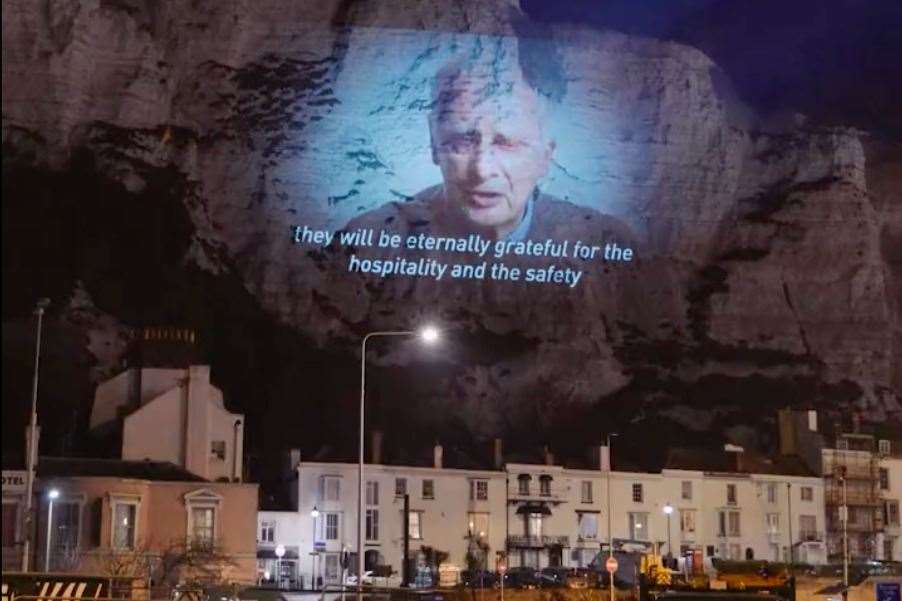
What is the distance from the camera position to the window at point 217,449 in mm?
28219

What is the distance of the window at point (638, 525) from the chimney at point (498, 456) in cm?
336

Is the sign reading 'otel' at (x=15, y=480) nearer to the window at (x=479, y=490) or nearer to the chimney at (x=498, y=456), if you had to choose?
the window at (x=479, y=490)

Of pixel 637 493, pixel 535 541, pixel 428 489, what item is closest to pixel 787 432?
pixel 637 493

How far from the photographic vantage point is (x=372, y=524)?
30000 millimetres

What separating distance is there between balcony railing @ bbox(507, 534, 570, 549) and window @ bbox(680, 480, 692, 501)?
334 cm

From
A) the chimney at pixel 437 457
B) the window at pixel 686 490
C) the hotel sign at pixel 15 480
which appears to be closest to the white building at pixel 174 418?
the hotel sign at pixel 15 480

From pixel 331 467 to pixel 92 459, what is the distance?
5.36 meters

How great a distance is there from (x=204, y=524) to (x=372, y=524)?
15.0 ft

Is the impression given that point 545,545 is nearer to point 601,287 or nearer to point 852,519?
point 601,287

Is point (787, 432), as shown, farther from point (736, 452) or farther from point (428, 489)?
point (428, 489)

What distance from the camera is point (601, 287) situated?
104 feet

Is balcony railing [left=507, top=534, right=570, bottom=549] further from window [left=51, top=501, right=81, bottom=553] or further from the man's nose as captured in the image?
window [left=51, top=501, right=81, bottom=553]

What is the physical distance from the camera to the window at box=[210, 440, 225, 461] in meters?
28.2

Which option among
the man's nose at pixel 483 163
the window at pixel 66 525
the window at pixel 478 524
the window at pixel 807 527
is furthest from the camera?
the window at pixel 807 527
